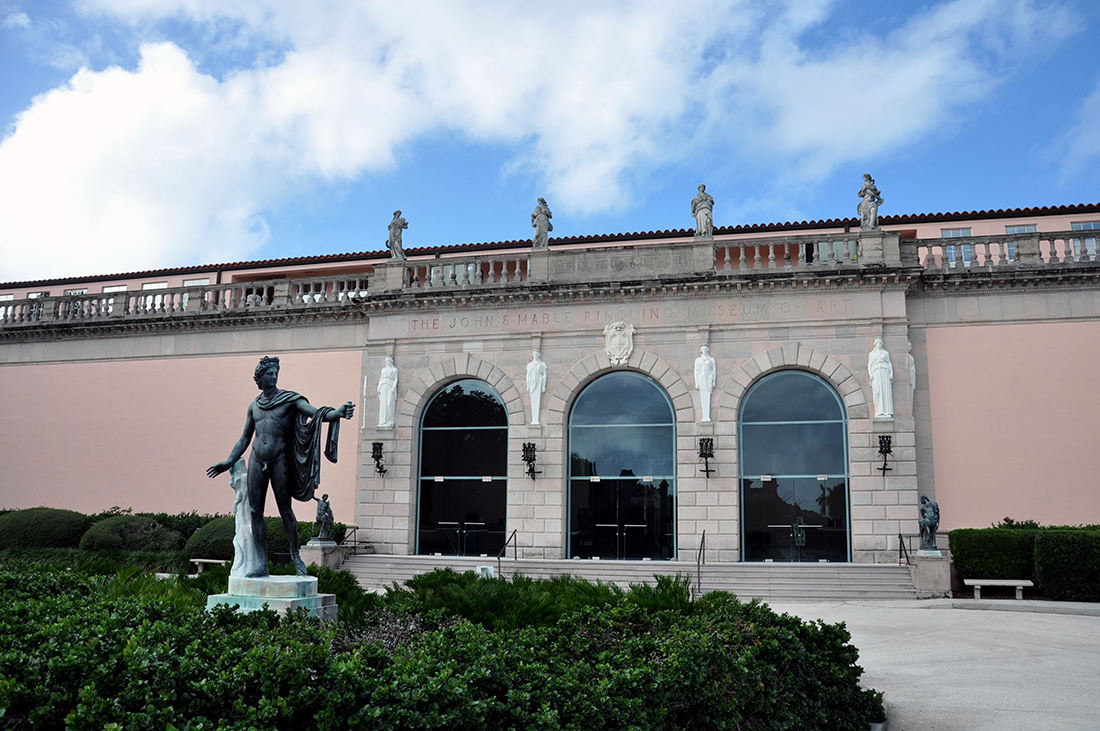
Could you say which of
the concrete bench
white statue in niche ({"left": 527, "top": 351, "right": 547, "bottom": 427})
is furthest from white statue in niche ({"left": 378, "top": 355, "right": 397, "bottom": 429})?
the concrete bench

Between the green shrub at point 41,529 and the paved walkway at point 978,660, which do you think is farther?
the green shrub at point 41,529

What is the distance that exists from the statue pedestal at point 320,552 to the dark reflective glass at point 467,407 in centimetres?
466

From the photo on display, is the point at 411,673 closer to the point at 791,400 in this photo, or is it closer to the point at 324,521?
the point at 324,521

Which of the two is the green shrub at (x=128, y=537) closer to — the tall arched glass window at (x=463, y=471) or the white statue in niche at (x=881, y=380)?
the tall arched glass window at (x=463, y=471)

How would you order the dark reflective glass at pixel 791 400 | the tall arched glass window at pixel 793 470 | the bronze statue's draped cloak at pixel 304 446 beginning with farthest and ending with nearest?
the dark reflective glass at pixel 791 400 → the tall arched glass window at pixel 793 470 → the bronze statue's draped cloak at pixel 304 446

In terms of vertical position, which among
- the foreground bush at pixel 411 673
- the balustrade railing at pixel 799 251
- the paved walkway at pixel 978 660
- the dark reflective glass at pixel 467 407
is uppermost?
the balustrade railing at pixel 799 251

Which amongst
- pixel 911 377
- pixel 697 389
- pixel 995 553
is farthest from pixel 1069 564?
pixel 697 389

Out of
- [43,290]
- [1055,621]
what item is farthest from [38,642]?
[43,290]

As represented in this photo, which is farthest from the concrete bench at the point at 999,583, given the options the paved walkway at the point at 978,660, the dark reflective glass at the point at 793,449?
the dark reflective glass at the point at 793,449

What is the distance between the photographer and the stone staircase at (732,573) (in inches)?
744

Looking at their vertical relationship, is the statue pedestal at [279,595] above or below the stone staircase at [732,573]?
above

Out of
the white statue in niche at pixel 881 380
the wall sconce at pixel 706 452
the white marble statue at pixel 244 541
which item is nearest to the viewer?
the white marble statue at pixel 244 541

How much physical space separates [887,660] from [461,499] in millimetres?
14603

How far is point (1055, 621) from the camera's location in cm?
1553
